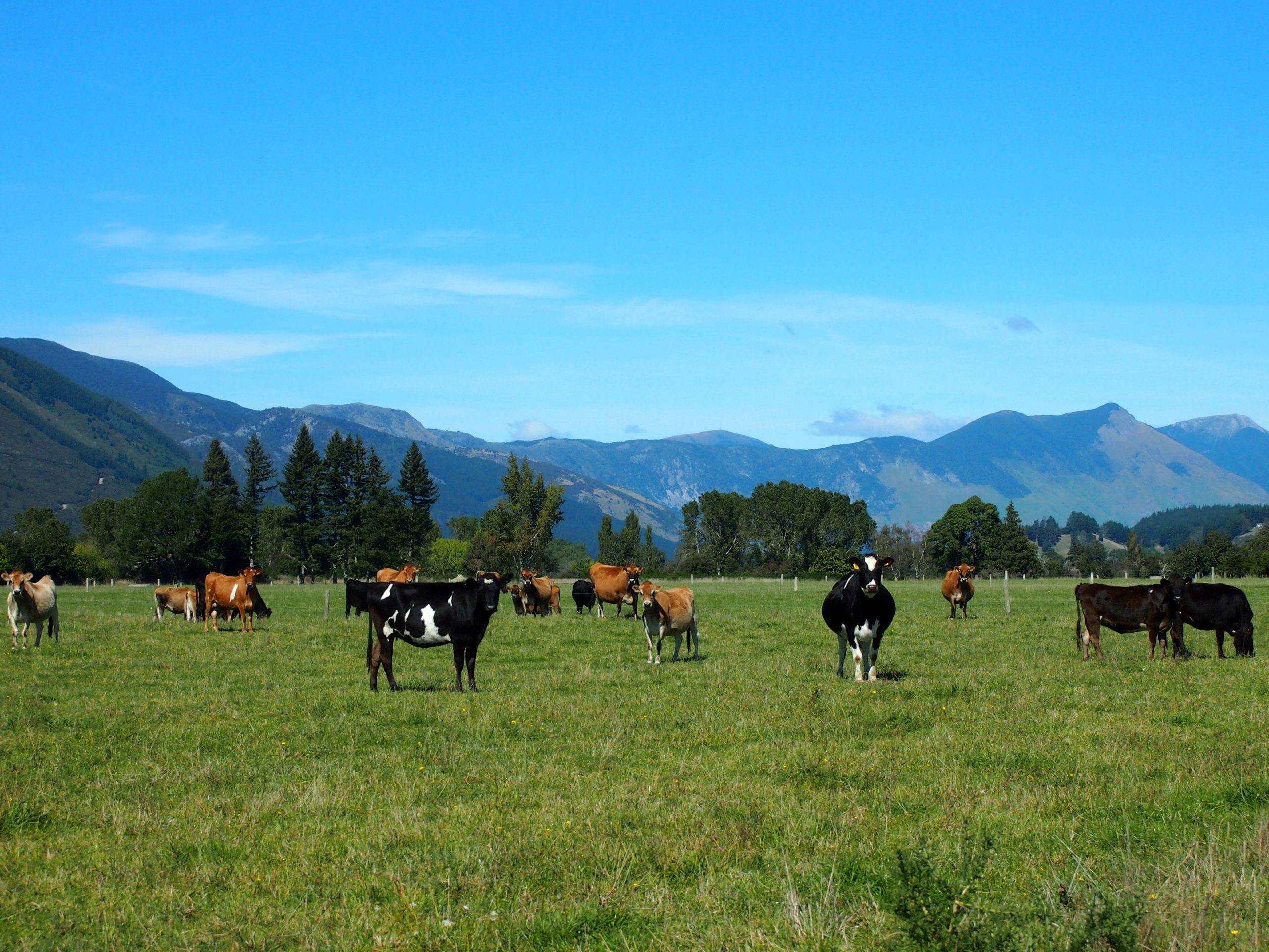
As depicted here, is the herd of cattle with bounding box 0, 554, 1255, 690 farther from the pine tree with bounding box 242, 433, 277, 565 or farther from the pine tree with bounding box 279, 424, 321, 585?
the pine tree with bounding box 242, 433, 277, 565

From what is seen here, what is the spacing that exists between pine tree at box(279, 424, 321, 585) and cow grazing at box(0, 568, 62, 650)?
86322mm

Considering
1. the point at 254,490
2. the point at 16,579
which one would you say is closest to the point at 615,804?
the point at 16,579

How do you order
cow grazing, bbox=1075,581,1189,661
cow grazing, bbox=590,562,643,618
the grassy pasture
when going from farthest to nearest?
1. cow grazing, bbox=590,562,643,618
2. cow grazing, bbox=1075,581,1189,661
3. the grassy pasture

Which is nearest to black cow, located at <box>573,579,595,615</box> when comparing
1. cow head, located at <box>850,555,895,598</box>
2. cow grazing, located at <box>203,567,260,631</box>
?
cow grazing, located at <box>203,567,260,631</box>

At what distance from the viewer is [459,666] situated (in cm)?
1783

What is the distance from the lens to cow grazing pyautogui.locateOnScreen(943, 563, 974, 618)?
36000mm

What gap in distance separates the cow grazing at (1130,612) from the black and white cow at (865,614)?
5.10m

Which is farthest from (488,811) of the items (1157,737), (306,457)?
(306,457)

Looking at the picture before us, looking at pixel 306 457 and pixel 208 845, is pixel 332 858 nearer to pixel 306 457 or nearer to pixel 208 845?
pixel 208 845

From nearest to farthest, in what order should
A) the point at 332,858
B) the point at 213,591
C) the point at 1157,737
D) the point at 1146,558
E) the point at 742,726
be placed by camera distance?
the point at 332,858 → the point at 1157,737 → the point at 742,726 → the point at 213,591 → the point at 1146,558

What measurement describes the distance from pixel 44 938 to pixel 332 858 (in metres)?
2.01

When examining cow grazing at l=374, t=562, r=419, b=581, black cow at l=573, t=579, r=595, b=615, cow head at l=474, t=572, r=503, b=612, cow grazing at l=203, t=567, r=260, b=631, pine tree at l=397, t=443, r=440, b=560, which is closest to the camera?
cow head at l=474, t=572, r=503, b=612

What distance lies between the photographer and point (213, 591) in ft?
103

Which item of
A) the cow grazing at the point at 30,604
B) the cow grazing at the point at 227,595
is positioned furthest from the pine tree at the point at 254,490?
the cow grazing at the point at 30,604
